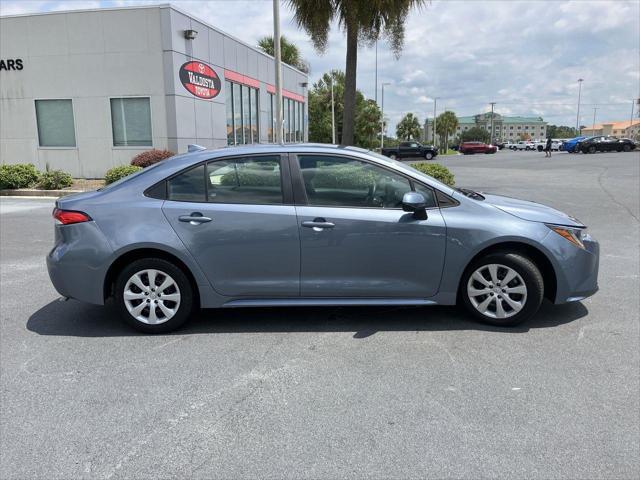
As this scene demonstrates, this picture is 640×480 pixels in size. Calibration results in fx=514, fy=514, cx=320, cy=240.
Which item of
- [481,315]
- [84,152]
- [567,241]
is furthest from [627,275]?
[84,152]

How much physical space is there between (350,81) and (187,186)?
358 inches

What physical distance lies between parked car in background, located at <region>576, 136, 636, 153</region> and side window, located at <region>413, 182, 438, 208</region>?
44658 millimetres

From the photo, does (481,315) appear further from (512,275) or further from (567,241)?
(567,241)

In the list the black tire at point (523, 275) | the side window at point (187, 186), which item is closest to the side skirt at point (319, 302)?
the black tire at point (523, 275)

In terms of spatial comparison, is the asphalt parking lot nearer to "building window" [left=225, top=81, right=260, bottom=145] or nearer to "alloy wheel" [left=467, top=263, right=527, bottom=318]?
"alloy wheel" [left=467, top=263, right=527, bottom=318]

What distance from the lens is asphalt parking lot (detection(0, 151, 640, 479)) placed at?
269cm

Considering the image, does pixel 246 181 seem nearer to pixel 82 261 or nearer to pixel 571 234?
pixel 82 261

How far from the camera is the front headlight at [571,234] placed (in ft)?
14.4

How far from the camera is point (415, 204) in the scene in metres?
4.17

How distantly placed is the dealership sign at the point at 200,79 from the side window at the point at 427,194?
14949mm

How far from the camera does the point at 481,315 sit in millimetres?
4461

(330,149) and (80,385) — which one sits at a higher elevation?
(330,149)

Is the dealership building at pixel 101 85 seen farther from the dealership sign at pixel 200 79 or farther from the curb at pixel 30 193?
the curb at pixel 30 193

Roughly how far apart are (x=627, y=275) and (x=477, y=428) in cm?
421
